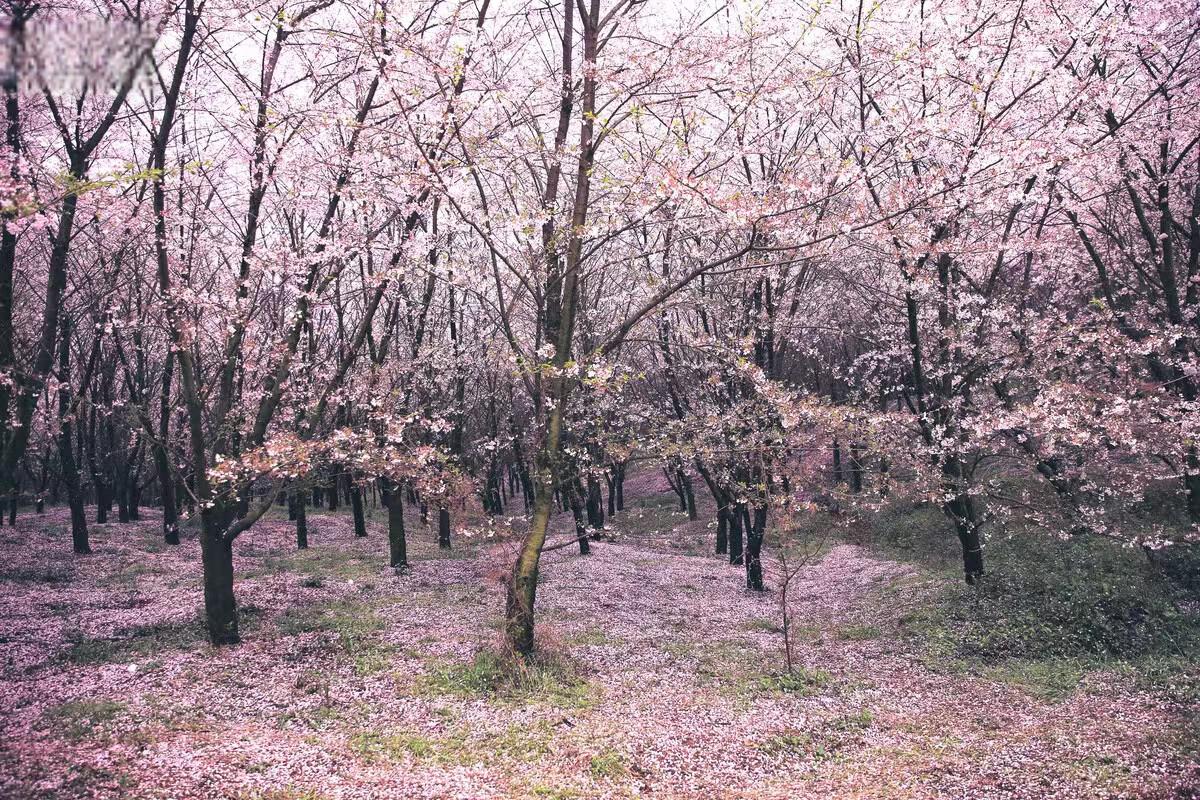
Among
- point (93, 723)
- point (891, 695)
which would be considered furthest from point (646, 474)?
point (93, 723)

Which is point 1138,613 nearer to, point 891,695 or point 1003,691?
point 1003,691

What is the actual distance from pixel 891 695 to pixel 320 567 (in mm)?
18149

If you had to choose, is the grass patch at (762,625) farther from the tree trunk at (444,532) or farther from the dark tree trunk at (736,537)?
the tree trunk at (444,532)

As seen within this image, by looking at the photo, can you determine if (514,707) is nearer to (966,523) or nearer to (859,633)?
(859,633)

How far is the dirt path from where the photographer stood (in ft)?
26.2

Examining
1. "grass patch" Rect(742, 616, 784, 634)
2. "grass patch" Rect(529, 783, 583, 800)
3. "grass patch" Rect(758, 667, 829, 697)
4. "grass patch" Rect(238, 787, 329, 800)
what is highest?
"grass patch" Rect(238, 787, 329, 800)

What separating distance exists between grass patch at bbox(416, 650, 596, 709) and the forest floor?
2.2 inches

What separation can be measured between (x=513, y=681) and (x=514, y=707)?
1003mm

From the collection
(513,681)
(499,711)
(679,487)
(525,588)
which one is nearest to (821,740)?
(499,711)

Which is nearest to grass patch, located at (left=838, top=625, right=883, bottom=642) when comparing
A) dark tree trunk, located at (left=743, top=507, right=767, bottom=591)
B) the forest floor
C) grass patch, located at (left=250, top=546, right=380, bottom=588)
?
the forest floor

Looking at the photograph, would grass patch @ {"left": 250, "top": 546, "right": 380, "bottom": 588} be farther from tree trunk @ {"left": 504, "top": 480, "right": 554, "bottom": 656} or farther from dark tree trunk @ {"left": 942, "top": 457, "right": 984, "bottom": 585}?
dark tree trunk @ {"left": 942, "top": 457, "right": 984, "bottom": 585}

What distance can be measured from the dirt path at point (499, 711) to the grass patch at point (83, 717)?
0.04 m

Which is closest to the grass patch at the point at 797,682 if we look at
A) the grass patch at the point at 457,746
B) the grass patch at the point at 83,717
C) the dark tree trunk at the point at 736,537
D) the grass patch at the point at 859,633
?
the grass patch at the point at 859,633

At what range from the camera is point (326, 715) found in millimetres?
9883
